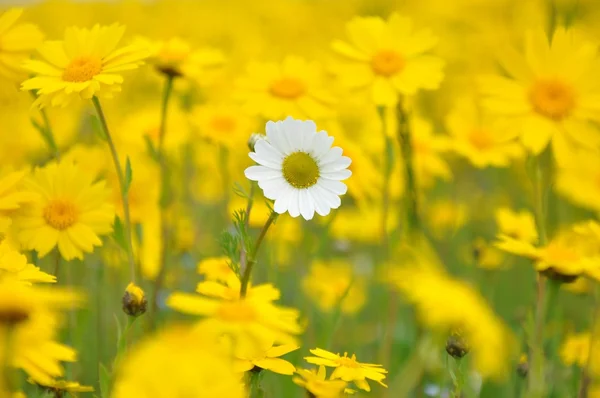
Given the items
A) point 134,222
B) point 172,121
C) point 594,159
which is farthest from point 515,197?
point 134,222

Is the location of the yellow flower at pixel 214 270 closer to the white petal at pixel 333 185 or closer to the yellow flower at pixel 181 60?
the white petal at pixel 333 185

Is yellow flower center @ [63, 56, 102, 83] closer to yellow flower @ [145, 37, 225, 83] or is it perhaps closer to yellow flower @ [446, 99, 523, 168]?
yellow flower @ [145, 37, 225, 83]

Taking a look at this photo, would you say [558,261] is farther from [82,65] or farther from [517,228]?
[82,65]

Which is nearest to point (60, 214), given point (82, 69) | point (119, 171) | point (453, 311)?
point (119, 171)

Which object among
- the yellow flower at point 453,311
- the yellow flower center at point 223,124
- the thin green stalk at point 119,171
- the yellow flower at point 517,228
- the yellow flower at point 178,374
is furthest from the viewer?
the yellow flower center at point 223,124

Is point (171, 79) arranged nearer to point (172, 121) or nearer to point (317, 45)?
point (172, 121)

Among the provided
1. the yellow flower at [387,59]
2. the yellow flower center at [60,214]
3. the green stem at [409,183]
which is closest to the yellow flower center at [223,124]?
the yellow flower at [387,59]

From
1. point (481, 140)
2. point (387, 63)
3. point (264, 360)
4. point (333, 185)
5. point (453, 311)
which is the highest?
point (387, 63)
